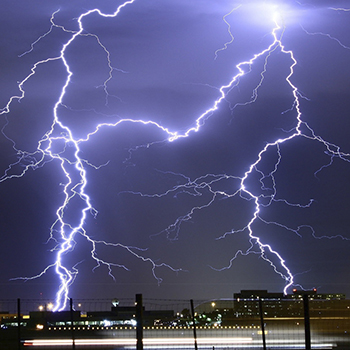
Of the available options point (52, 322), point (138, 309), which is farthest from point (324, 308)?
point (138, 309)

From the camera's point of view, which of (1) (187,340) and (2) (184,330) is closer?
(1) (187,340)

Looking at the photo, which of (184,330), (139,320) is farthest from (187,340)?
(139,320)

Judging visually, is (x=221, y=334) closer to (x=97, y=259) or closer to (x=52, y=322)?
(x=97, y=259)

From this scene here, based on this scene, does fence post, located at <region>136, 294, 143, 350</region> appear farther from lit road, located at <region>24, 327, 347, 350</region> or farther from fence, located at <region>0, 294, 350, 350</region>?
lit road, located at <region>24, 327, 347, 350</region>

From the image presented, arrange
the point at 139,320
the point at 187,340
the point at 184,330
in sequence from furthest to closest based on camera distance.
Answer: the point at 184,330 < the point at 187,340 < the point at 139,320

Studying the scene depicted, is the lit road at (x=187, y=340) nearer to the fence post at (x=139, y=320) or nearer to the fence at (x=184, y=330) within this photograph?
the fence at (x=184, y=330)

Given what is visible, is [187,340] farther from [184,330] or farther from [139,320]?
[139,320]

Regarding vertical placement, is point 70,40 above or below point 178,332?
above

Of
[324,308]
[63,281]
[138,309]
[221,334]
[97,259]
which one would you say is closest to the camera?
[138,309]
